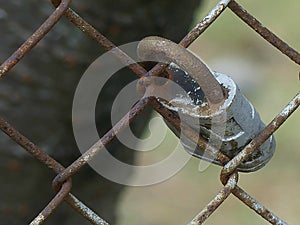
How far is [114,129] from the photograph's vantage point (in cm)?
85

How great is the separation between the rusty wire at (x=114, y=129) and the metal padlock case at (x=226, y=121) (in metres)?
0.01

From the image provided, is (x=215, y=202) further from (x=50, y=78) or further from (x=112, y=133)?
(x=50, y=78)

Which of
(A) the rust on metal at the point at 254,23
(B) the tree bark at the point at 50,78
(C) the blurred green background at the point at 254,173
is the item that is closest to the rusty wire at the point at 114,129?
(A) the rust on metal at the point at 254,23

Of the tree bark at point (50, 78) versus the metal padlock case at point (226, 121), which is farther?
the tree bark at point (50, 78)

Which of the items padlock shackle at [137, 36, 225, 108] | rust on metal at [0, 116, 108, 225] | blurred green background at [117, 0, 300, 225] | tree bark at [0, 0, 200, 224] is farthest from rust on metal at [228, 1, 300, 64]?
blurred green background at [117, 0, 300, 225]

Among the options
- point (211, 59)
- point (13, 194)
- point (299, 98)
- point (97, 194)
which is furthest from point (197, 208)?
point (299, 98)

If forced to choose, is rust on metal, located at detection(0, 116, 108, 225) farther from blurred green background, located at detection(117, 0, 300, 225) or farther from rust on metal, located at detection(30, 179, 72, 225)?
blurred green background, located at detection(117, 0, 300, 225)

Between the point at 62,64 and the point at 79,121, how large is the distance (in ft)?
0.36

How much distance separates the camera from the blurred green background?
2916 millimetres

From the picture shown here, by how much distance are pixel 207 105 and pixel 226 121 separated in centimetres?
3

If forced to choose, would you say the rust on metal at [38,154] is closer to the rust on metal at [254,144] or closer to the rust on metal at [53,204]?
the rust on metal at [53,204]

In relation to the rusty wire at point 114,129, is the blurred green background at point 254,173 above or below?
below

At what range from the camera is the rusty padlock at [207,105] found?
81 cm

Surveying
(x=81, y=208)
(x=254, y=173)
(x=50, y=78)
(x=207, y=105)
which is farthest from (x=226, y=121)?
(x=254, y=173)
